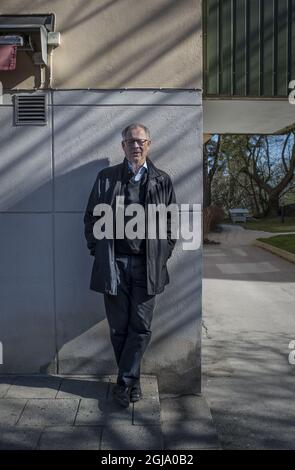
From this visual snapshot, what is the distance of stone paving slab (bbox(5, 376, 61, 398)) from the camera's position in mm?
4090

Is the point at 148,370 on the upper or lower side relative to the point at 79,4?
lower

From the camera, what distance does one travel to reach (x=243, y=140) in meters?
40.4

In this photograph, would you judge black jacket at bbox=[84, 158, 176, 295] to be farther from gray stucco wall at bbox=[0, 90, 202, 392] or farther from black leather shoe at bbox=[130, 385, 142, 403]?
black leather shoe at bbox=[130, 385, 142, 403]

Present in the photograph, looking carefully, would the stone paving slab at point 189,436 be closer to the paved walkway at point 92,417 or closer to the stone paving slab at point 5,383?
the paved walkway at point 92,417

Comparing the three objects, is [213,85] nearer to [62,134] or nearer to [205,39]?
[205,39]

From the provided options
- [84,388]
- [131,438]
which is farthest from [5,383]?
[131,438]

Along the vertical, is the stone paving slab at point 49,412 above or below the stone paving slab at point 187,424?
above

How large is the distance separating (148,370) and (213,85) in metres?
3.25

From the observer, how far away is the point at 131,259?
396 centimetres

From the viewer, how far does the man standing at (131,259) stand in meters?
3.88

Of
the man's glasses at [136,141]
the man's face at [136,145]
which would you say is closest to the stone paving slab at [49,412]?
the man's face at [136,145]

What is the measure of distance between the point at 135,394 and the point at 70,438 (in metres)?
0.69

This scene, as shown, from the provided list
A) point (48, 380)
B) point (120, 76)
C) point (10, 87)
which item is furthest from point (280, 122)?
point (48, 380)

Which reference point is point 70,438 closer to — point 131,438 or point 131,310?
point 131,438
